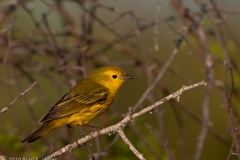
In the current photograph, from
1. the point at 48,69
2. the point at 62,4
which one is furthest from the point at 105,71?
the point at 62,4

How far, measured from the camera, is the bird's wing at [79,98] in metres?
5.72

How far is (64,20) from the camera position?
23.9 feet

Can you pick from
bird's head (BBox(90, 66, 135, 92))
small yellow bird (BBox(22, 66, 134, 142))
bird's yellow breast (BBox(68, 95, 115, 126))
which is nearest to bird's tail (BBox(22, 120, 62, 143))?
small yellow bird (BBox(22, 66, 134, 142))

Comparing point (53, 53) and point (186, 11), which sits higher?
point (53, 53)

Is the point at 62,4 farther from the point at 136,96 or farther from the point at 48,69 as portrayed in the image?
the point at 136,96

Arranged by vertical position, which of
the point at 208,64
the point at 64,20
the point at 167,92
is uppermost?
the point at 64,20

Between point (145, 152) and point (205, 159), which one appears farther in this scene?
point (205, 159)

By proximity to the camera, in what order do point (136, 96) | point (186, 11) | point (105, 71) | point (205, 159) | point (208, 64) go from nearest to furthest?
point (208, 64)
point (186, 11)
point (105, 71)
point (205, 159)
point (136, 96)

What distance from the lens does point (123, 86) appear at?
34.2ft

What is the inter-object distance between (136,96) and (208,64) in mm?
5005

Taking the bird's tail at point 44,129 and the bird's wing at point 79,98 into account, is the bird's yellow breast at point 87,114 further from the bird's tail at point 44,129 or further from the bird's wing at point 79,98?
the bird's tail at point 44,129

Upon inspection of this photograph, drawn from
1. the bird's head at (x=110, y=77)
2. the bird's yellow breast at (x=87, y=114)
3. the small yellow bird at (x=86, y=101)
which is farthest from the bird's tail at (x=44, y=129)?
the bird's head at (x=110, y=77)

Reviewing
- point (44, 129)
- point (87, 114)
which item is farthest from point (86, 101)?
point (44, 129)

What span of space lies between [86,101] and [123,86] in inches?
170
